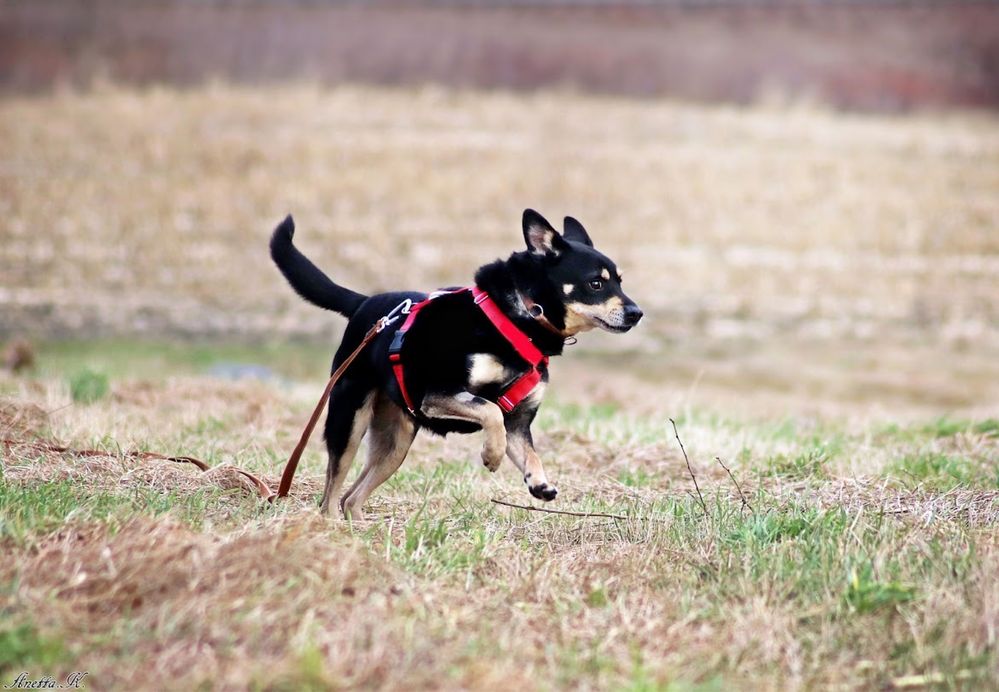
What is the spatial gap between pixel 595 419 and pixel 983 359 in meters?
11.8

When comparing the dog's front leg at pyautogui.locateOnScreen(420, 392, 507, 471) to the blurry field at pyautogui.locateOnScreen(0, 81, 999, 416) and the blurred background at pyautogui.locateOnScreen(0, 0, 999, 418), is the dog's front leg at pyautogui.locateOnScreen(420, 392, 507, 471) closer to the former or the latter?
the blurred background at pyautogui.locateOnScreen(0, 0, 999, 418)

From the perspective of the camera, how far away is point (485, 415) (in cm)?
489

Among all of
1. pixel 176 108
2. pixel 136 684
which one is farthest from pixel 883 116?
pixel 136 684

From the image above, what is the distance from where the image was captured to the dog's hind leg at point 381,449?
5281mm

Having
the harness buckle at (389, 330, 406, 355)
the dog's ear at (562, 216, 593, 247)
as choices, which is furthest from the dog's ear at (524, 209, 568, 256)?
the harness buckle at (389, 330, 406, 355)

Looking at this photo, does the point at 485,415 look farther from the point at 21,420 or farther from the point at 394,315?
the point at 21,420

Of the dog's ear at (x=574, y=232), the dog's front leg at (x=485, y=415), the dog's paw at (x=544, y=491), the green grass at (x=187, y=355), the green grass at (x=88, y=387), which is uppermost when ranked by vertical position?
the dog's ear at (x=574, y=232)

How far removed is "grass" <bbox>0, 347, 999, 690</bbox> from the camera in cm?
345

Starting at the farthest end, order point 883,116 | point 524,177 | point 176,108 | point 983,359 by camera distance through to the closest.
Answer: point 883,116 → point 176,108 → point 524,177 → point 983,359

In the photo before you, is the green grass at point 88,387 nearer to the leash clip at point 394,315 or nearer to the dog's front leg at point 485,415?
the leash clip at point 394,315

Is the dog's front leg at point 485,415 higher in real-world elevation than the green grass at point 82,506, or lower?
higher

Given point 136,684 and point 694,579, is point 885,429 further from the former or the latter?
point 136,684

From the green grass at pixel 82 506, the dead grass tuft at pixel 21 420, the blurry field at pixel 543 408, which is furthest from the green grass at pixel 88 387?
the green grass at pixel 82 506

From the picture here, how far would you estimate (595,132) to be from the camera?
2383 cm
